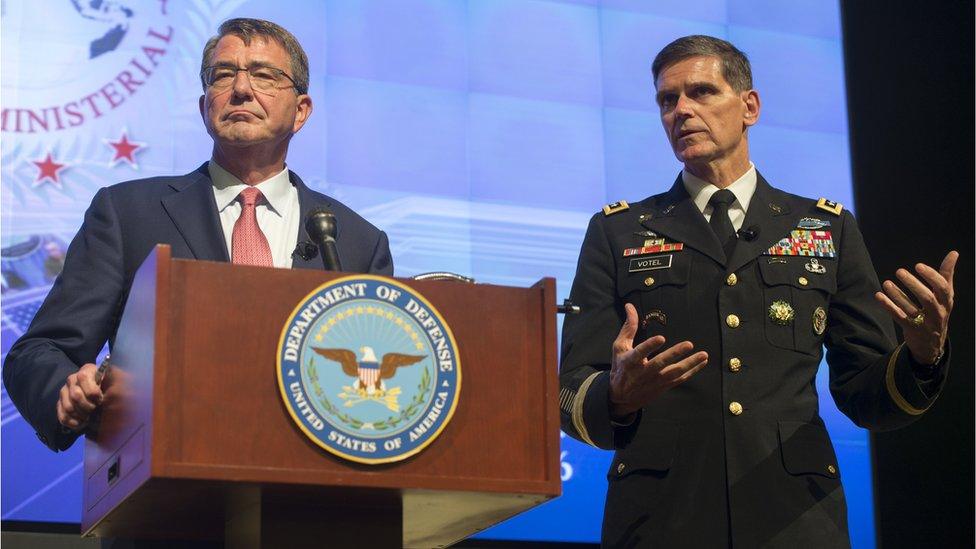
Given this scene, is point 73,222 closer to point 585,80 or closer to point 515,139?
point 515,139

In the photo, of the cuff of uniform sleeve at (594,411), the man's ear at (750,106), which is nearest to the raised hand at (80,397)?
the cuff of uniform sleeve at (594,411)

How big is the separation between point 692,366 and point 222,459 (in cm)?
83

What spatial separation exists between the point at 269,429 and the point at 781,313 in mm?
1278

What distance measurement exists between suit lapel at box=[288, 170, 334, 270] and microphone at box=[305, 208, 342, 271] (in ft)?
0.77

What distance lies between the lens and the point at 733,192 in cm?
284

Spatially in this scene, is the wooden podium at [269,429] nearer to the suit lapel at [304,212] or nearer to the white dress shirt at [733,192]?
the suit lapel at [304,212]

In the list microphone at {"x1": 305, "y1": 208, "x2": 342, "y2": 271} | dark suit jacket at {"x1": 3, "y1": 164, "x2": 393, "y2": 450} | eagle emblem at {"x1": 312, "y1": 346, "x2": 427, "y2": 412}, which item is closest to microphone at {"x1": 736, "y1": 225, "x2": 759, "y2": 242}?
dark suit jacket at {"x1": 3, "y1": 164, "x2": 393, "y2": 450}

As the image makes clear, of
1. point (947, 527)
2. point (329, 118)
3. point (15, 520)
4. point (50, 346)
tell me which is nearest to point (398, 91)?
point (329, 118)

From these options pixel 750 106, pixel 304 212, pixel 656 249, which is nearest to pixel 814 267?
pixel 656 249

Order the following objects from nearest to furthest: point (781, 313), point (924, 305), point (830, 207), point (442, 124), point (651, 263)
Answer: point (924, 305) < point (781, 313) < point (651, 263) < point (830, 207) < point (442, 124)

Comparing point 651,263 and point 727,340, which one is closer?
point 727,340

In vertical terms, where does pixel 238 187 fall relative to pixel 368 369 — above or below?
above

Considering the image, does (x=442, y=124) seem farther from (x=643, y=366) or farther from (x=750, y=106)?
(x=643, y=366)

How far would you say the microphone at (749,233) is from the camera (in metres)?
2.75
